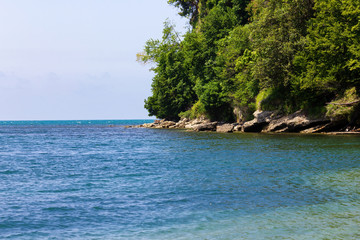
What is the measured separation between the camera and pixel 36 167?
78.5 ft

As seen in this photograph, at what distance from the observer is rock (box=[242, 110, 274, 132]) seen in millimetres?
50350

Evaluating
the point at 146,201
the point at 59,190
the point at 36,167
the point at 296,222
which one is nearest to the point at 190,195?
the point at 146,201

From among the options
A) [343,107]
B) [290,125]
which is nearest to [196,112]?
[290,125]

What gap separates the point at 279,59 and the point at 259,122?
9.58m

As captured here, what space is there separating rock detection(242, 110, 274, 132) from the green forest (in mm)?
977

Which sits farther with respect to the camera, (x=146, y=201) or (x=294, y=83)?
(x=294, y=83)

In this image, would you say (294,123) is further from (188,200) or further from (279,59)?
(188,200)

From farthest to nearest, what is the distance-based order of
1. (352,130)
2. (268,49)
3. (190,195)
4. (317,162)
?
(268,49)
(352,130)
(317,162)
(190,195)

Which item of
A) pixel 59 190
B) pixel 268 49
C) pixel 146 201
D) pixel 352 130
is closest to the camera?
pixel 146 201

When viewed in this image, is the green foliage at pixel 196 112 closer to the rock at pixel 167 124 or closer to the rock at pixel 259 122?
the rock at pixel 167 124

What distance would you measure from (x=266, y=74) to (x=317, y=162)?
25858 millimetres

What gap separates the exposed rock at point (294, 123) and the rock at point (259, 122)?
843 mm

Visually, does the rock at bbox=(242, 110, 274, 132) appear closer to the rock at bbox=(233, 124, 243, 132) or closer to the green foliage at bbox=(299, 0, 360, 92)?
the rock at bbox=(233, 124, 243, 132)

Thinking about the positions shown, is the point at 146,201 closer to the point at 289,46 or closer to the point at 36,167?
the point at 36,167
